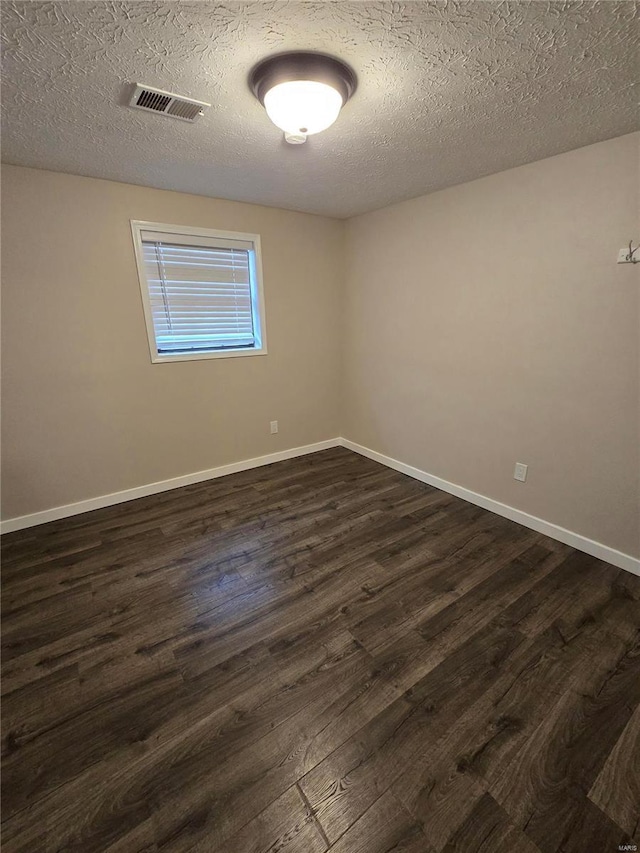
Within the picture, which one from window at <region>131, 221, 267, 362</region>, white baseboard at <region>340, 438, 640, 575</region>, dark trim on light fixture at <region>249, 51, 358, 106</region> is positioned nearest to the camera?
dark trim on light fixture at <region>249, 51, 358, 106</region>

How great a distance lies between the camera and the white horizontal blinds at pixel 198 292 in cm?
277

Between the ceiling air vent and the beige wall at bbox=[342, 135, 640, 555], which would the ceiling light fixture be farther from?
the beige wall at bbox=[342, 135, 640, 555]

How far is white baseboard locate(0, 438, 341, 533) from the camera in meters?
2.57

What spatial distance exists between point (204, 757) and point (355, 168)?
2998mm

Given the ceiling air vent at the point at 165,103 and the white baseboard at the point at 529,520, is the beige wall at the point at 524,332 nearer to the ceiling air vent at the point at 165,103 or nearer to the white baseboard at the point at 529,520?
the white baseboard at the point at 529,520

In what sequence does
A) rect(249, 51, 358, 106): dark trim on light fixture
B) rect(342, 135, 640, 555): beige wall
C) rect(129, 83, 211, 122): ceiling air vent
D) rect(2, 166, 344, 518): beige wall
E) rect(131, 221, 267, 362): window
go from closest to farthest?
rect(249, 51, 358, 106): dark trim on light fixture < rect(129, 83, 211, 122): ceiling air vent < rect(342, 135, 640, 555): beige wall < rect(2, 166, 344, 518): beige wall < rect(131, 221, 267, 362): window

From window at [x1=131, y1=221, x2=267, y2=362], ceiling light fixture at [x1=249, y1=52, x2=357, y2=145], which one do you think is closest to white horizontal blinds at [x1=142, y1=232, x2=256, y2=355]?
window at [x1=131, y1=221, x2=267, y2=362]

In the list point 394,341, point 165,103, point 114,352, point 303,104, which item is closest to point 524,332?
point 394,341

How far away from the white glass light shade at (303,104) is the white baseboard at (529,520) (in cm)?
260

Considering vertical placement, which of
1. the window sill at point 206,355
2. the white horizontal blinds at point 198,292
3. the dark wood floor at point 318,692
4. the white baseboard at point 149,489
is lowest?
the dark wood floor at point 318,692

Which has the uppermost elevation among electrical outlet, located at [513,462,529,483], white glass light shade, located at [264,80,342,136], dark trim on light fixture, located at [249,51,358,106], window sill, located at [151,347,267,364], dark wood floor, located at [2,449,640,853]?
dark trim on light fixture, located at [249,51,358,106]

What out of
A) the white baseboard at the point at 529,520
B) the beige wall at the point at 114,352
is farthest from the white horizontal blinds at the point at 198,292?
the white baseboard at the point at 529,520

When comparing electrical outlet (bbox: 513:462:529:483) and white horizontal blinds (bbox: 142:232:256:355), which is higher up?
white horizontal blinds (bbox: 142:232:256:355)

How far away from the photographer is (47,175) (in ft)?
7.29
